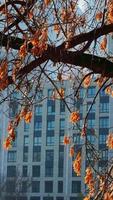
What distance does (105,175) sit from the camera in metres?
4.86

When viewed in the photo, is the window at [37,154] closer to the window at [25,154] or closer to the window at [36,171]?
the window at [36,171]

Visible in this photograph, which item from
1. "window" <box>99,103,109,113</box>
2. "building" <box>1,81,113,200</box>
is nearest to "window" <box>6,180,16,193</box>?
"building" <box>1,81,113,200</box>

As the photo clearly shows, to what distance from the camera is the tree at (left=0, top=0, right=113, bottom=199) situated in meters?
4.60

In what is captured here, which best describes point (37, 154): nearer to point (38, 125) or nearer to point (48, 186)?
point (38, 125)

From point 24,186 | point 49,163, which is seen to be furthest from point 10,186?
point 49,163

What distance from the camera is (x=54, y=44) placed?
468cm

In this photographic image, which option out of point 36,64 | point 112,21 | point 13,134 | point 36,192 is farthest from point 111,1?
point 36,192

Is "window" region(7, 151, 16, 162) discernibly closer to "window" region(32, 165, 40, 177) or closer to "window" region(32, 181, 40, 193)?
"window" region(32, 165, 40, 177)

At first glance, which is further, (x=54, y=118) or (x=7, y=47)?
(x=54, y=118)

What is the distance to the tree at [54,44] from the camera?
4.60 meters

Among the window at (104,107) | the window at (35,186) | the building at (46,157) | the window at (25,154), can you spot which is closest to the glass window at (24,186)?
the building at (46,157)

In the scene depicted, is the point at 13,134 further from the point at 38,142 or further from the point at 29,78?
the point at 38,142

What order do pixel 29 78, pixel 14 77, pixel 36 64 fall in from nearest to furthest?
pixel 14 77, pixel 36 64, pixel 29 78

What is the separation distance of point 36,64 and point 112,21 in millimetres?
792
